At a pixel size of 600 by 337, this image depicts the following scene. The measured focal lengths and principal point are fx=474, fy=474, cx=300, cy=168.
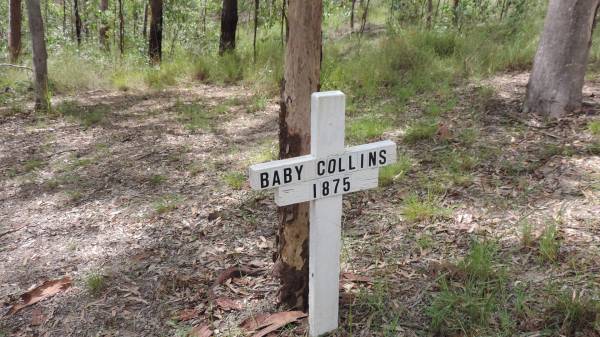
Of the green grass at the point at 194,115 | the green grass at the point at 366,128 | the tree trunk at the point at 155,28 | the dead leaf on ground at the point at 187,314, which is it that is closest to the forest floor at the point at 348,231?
the dead leaf on ground at the point at 187,314

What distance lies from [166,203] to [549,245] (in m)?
3.14

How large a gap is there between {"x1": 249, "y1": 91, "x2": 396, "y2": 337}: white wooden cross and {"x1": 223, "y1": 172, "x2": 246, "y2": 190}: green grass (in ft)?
7.51

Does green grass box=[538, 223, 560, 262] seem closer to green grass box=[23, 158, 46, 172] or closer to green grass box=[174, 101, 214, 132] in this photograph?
green grass box=[174, 101, 214, 132]

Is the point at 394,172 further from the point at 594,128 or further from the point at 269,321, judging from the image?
the point at 269,321

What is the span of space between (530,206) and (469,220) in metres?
0.47

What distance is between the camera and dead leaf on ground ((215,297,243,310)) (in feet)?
9.64

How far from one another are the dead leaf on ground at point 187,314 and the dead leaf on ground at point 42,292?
3.30 ft

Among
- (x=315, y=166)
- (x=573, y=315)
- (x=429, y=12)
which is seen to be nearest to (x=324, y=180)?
(x=315, y=166)

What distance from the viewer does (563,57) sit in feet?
15.0

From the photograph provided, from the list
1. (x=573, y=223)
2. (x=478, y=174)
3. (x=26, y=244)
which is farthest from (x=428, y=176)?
(x=26, y=244)

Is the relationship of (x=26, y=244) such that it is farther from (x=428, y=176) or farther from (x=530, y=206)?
(x=530, y=206)

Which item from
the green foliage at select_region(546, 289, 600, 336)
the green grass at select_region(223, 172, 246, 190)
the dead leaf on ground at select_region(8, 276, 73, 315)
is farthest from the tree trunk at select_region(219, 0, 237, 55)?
the green foliage at select_region(546, 289, 600, 336)

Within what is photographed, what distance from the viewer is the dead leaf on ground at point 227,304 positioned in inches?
116

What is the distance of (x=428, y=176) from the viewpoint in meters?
4.13
